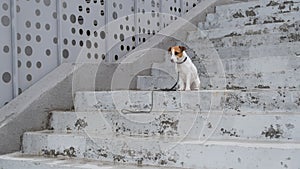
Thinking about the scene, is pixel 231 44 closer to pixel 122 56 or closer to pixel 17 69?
pixel 122 56

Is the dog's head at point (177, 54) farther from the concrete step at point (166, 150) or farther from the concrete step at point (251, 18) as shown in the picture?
the concrete step at point (251, 18)

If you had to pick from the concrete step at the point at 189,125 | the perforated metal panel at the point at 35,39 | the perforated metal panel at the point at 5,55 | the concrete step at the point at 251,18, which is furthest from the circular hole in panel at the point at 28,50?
the concrete step at the point at 251,18

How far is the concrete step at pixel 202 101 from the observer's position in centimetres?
224

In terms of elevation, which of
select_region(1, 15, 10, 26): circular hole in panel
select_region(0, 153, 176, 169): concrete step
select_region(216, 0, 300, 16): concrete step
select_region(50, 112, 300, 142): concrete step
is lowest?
select_region(0, 153, 176, 169): concrete step

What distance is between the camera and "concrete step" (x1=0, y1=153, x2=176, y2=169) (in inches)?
85.4

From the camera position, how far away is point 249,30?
3693mm

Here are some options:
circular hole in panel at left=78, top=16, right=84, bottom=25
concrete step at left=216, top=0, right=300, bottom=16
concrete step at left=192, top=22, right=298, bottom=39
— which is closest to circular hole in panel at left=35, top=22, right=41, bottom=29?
circular hole in panel at left=78, top=16, right=84, bottom=25

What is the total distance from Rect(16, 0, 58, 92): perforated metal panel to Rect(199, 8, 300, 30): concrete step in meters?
1.75

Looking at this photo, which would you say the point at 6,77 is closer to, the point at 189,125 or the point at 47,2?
the point at 47,2

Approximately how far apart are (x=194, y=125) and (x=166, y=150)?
0.24 m

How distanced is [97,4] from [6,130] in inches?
58.8

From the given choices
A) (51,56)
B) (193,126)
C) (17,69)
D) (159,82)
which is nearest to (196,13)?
(159,82)

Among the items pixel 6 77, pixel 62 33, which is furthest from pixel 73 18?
pixel 6 77

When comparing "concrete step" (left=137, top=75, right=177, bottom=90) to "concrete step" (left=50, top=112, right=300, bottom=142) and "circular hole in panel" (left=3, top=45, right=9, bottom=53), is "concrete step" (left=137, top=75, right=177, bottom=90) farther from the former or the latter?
"circular hole in panel" (left=3, top=45, right=9, bottom=53)
